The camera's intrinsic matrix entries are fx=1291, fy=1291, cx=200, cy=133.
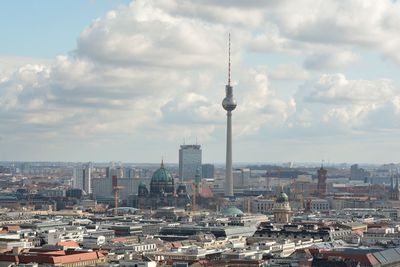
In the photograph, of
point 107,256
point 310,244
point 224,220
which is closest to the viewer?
point 107,256

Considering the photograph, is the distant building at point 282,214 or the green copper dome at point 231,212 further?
the green copper dome at point 231,212

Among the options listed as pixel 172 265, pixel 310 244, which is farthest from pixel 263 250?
pixel 172 265

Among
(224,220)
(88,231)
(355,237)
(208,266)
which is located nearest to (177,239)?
(88,231)

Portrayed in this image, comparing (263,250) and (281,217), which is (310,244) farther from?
(281,217)

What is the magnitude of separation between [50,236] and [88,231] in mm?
13803

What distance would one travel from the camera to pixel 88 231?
138m

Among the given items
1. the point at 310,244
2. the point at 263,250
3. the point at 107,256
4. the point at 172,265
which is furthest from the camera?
the point at 310,244

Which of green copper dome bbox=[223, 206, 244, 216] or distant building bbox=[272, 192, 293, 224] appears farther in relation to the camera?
green copper dome bbox=[223, 206, 244, 216]

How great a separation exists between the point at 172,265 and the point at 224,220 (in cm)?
7526

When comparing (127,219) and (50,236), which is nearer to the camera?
(50,236)

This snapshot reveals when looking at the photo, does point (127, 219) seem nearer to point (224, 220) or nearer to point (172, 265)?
point (224, 220)

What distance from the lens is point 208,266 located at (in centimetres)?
9350

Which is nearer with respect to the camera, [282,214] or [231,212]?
[282,214]

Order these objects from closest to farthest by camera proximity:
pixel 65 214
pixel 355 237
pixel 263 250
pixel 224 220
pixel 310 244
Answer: pixel 263 250, pixel 310 244, pixel 355 237, pixel 224 220, pixel 65 214
